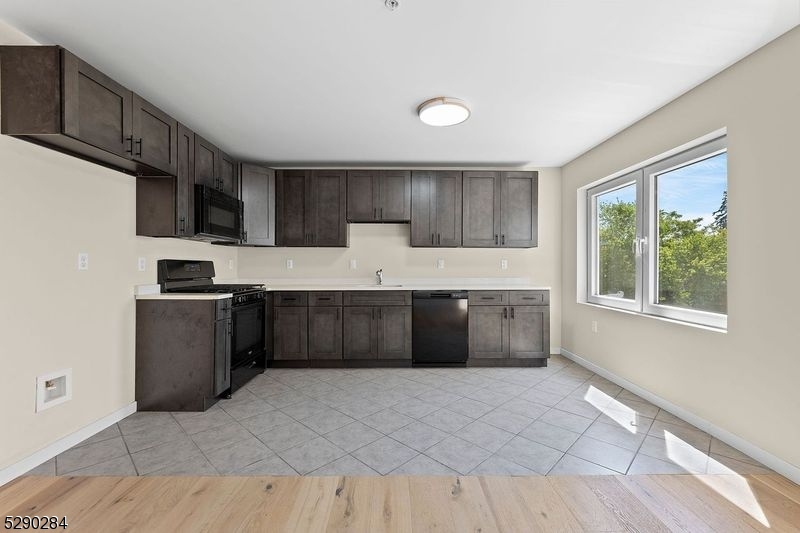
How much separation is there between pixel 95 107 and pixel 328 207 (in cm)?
236

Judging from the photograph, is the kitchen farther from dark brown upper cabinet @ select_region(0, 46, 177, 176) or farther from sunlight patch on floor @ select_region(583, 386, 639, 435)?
sunlight patch on floor @ select_region(583, 386, 639, 435)

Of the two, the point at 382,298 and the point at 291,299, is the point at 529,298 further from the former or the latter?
the point at 291,299

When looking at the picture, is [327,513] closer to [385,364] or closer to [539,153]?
[385,364]

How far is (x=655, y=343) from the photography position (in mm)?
2889

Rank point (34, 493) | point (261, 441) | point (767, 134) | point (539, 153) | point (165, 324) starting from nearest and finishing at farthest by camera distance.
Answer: point (34, 493), point (767, 134), point (261, 441), point (165, 324), point (539, 153)

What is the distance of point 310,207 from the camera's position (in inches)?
167

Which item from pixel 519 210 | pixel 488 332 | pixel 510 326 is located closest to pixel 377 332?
pixel 488 332

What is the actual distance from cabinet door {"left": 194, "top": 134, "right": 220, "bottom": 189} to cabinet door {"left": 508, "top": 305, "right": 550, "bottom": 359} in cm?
351

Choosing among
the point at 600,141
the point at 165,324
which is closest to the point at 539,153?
the point at 600,141

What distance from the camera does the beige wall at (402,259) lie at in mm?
4488

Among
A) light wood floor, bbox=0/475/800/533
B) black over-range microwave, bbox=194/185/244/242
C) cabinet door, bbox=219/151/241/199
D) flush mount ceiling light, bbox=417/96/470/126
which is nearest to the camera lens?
light wood floor, bbox=0/475/800/533

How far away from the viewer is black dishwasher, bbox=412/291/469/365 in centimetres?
394

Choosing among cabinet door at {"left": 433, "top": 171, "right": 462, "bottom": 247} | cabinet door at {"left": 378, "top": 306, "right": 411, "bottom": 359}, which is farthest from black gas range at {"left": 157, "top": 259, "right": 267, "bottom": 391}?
cabinet door at {"left": 433, "top": 171, "right": 462, "bottom": 247}

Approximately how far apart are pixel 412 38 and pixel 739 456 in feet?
10.4
